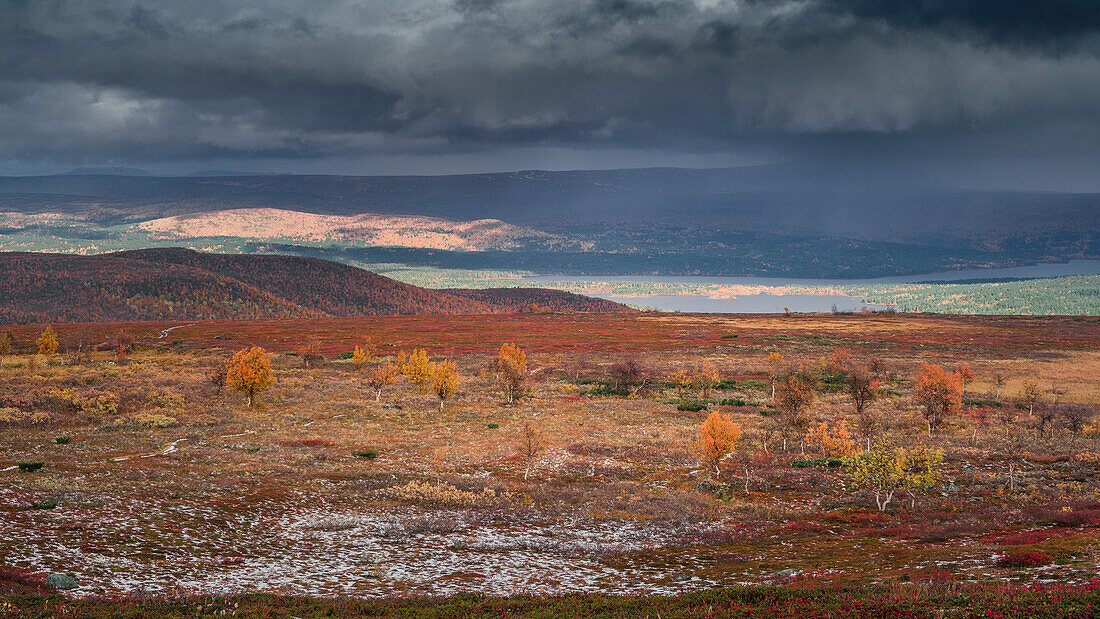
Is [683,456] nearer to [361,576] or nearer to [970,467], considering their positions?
[970,467]

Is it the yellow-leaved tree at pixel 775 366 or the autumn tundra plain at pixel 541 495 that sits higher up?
the yellow-leaved tree at pixel 775 366

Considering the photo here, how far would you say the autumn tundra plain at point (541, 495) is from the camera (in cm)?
2223

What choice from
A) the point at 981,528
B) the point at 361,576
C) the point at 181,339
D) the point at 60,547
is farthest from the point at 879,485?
the point at 181,339

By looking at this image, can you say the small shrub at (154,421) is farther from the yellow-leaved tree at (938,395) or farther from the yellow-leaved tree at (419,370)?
the yellow-leaved tree at (938,395)

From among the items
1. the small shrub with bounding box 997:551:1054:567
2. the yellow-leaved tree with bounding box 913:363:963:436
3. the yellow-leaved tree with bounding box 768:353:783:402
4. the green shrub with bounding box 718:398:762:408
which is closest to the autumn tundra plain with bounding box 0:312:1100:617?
the small shrub with bounding box 997:551:1054:567

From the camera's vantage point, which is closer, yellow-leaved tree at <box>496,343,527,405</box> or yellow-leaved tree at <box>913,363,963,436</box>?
yellow-leaved tree at <box>913,363,963,436</box>

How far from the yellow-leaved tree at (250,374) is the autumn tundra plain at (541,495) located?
46cm

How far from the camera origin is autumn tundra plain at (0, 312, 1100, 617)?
22.2 metres

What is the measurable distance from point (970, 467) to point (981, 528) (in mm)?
17348

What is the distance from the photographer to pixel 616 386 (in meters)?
89.1

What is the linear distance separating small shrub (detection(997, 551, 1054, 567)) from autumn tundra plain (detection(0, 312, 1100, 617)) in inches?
3.6

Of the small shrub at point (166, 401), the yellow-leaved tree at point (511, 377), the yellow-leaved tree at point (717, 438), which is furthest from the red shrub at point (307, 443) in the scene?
the yellow-leaved tree at point (717, 438)

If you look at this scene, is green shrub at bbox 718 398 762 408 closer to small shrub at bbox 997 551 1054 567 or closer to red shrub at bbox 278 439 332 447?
red shrub at bbox 278 439 332 447

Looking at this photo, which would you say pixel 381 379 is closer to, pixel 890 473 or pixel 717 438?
pixel 717 438
